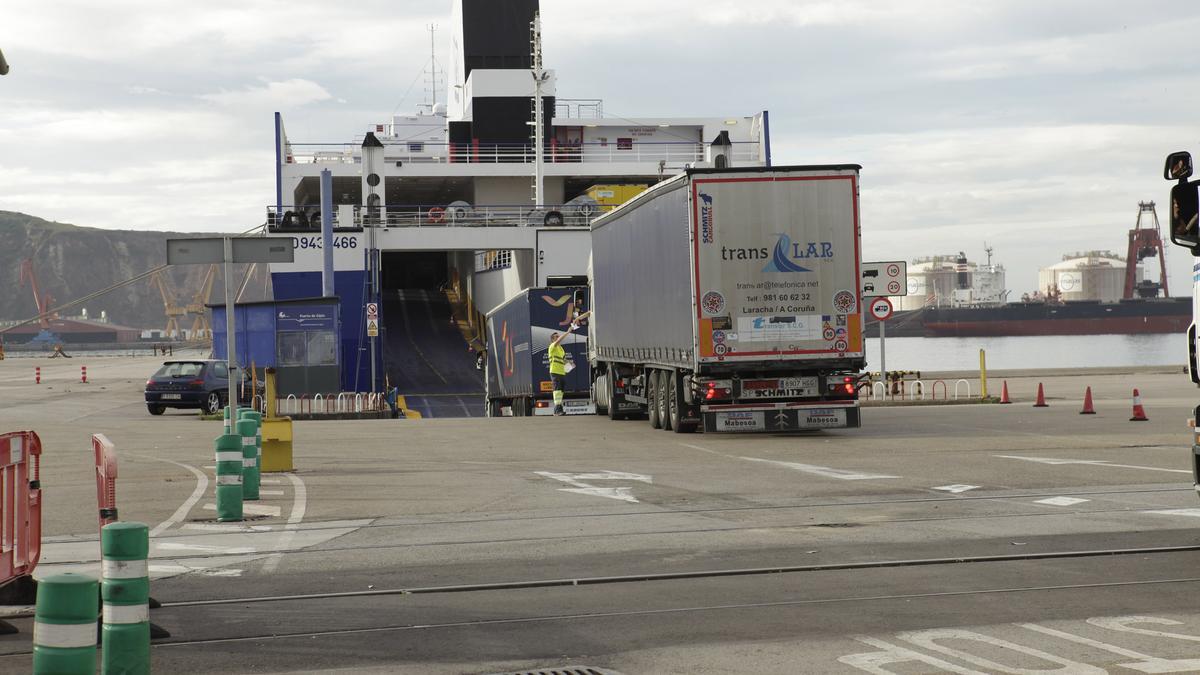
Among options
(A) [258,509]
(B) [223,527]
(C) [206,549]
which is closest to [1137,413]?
(A) [258,509]

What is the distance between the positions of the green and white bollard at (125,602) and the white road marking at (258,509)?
279 inches

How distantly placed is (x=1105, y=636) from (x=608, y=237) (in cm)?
2076

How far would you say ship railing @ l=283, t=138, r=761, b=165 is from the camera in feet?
186

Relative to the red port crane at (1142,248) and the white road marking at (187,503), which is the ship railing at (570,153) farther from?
the red port crane at (1142,248)

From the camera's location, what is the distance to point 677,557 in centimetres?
1000

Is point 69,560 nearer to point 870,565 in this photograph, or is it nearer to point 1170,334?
point 870,565

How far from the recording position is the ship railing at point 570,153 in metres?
56.8

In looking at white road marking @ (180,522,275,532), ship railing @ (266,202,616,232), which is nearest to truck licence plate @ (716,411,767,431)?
white road marking @ (180,522,275,532)

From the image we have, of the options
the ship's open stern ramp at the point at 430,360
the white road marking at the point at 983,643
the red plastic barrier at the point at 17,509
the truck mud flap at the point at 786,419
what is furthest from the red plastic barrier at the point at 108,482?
the ship's open stern ramp at the point at 430,360

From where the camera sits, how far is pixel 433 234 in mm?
49844

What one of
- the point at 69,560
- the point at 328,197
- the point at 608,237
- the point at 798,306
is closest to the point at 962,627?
the point at 69,560

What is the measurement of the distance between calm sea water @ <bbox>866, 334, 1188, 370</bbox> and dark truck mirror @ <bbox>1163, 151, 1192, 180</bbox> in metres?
58.8

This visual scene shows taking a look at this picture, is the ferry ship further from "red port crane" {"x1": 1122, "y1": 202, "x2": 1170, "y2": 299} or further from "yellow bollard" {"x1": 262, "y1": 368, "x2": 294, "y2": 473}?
"red port crane" {"x1": 1122, "y1": 202, "x2": 1170, "y2": 299}

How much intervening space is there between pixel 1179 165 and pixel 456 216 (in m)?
43.0
